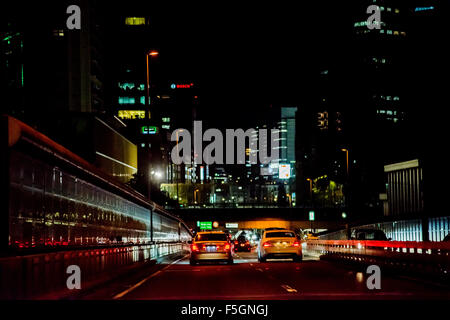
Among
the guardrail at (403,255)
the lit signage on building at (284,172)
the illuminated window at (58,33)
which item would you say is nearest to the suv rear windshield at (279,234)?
the guardrail at (403,255)

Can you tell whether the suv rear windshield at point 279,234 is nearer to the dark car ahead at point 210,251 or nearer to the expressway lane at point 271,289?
the dark car ahead at point 210,251

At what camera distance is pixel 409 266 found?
23.8 m

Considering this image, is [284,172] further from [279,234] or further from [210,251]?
[210,251]

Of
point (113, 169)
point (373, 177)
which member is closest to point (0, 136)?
point (113, 169)

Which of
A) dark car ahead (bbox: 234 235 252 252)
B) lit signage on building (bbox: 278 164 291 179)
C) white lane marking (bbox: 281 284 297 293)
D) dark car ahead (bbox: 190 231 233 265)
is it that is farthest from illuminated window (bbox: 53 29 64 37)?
white lane marking (bbox: 281 284 297 293)

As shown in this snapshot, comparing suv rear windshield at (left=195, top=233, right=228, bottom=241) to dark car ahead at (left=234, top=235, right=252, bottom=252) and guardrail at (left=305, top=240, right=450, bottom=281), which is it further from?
dark car ahead at (left=234, top=235, right=252, bottom=252)

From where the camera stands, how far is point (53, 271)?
47.6 ft

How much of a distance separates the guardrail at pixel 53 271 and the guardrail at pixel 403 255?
31.4ft

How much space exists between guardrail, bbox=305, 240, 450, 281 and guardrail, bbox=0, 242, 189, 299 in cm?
956

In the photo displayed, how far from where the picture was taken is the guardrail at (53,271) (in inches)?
450

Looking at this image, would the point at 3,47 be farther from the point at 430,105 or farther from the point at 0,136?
the point at 0,136

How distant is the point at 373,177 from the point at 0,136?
169589mm

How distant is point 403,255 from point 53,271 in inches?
545

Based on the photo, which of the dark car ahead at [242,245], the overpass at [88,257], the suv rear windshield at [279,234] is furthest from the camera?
the dark car ahead at [242,245]
